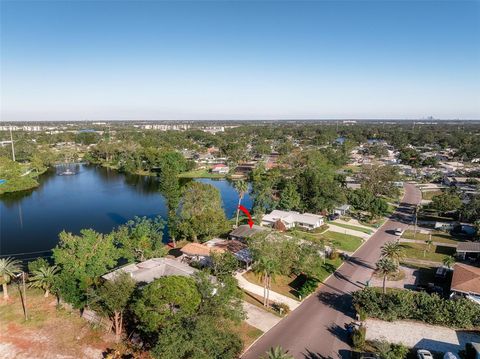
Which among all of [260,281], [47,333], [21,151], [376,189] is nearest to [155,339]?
[47,333]

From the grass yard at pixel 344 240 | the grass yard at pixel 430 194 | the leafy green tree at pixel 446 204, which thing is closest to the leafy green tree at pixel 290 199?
the grass yard at pixel 344 240

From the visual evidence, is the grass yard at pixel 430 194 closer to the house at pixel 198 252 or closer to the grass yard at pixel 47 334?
the house at pixel 198 252

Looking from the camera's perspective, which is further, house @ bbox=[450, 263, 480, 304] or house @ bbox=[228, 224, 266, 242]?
house @ bbox=[228, 224, 266, 242]

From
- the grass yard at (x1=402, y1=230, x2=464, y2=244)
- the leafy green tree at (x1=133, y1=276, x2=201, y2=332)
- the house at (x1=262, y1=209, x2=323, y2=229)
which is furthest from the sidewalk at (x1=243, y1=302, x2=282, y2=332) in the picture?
the grass yard at (x1=402, y1=230, x2=464, y2=244)

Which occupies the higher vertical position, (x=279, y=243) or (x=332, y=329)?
(x=279, y=243)

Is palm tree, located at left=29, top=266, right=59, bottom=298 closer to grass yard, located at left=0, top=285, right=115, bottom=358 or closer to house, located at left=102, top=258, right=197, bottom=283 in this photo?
grass yard, located at left=0, top=285, right=115, bottom=358

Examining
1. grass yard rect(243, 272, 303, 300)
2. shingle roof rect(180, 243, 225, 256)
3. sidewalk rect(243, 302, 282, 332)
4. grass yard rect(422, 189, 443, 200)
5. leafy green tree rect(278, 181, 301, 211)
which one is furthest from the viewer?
grass yard rect(422, 189, 443, 200)

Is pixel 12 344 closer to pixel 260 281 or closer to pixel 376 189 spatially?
pixel 260 281
